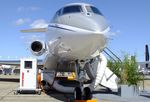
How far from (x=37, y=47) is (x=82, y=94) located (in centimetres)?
554

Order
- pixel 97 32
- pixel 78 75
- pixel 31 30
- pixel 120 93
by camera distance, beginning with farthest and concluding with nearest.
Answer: pixel 31 30 < pixel 120 93 < pixel 78 75 < pixel 97 32

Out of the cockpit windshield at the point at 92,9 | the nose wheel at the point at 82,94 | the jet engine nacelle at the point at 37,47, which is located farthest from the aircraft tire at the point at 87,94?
the jet engine nacelle at the point at 37,47

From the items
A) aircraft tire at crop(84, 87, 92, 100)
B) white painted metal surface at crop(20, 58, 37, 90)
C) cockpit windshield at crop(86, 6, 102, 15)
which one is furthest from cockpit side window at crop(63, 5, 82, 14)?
white painted metal surface at crop(20, 58, 37, 90)

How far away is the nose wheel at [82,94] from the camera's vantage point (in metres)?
12.3

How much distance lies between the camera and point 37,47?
56.1 ft

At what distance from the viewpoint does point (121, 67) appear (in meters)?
16.6

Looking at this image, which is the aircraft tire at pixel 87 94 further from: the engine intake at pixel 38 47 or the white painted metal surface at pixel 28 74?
the engine intake at pixel 38 47

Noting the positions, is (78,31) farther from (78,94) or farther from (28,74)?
(28,74)

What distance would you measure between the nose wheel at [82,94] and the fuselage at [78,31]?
1290mm

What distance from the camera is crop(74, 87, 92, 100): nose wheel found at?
12289 mm

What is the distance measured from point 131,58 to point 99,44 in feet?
19.3

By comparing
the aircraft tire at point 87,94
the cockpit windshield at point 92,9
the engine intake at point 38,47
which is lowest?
the aircraft tire at point 87,94

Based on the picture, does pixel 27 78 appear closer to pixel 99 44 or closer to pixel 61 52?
pixel 61 52

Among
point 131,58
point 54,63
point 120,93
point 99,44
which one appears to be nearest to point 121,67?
point 131,58
